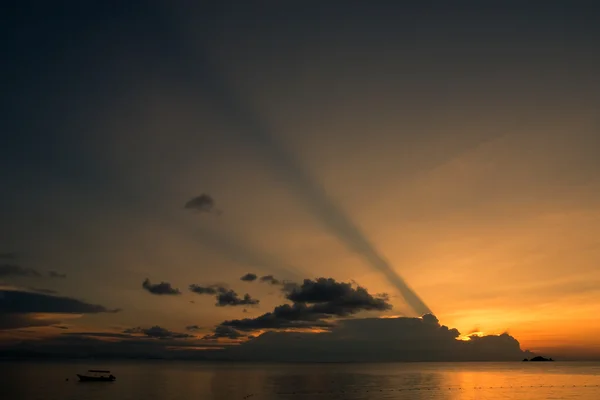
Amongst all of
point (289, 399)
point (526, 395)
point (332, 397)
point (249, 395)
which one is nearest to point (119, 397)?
point (249, 395)

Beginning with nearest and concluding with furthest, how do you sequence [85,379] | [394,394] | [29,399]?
[29,399]
[394,394]
[85,379]

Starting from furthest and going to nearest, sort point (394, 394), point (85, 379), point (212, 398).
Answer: point (85, 379) < point (394, 394) < point (212, 398)

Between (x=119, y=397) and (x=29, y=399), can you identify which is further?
(x=119, y=397)

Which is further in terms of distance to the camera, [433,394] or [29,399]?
[433,394]

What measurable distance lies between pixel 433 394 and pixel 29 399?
4562 inches

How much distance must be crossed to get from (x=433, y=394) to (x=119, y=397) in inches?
3725

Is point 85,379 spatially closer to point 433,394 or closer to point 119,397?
point 119,397

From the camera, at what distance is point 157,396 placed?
136500 millimetres

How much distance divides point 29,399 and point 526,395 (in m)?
144


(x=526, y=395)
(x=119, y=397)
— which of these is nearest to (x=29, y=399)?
(x=119, y=397)

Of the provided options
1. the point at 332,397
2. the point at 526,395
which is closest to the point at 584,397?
the point at 526,395

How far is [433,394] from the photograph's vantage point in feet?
484

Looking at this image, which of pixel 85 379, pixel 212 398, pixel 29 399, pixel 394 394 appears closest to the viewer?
pixel 29 399

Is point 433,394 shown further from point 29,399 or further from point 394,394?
point 29,399
